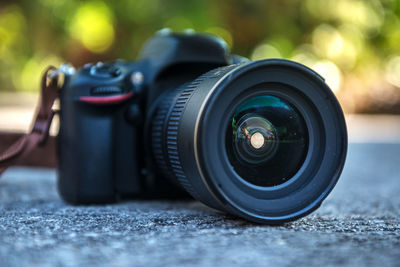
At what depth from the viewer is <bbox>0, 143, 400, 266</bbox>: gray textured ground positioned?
2.01ft

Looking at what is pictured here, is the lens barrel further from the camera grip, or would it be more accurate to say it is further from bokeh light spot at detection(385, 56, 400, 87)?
bokeh light spot at detection(385, 56, 400, 87)

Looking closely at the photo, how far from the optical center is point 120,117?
1.08 m

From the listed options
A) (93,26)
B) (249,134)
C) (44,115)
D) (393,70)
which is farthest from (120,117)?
(393,70)

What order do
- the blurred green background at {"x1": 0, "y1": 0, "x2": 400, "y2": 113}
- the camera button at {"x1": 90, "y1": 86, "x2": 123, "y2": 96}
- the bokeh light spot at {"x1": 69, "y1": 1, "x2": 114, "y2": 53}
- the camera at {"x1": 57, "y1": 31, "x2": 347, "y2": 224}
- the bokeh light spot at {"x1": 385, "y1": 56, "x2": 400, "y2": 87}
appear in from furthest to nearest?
the bokeh light spot at {"x1": 385, "y1": 56, "x2": 400, "y2": 87}, the blurred green background at {"x1": 0, "y1": 0, "x2": 400, "y2": 113}, the bokeh light spot at {"x1": 69, "y1": 1, "x2": 114, "y2": 53}, the camera button at {"x1": 90, "y1": 86, "x2": 123, "y2": 96}, the camera at {"x1": 57, "y1": 31, "x2": 347, "y2": 224}

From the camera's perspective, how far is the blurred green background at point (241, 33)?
19.4 feet

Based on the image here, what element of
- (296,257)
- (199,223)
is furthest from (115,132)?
(296,257)

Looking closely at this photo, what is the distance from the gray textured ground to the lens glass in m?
0.08

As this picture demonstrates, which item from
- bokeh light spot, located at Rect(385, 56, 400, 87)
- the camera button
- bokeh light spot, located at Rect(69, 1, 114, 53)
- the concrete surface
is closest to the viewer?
the concrete surface

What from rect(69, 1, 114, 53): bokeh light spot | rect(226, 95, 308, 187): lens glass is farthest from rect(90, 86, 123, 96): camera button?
rect(69, 1, 114, 53): bokeh light spot

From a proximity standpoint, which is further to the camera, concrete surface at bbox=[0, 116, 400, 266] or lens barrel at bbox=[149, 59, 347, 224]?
lens barrel at bbox=[149, 59, 347, 224]

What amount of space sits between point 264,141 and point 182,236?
7.5 inches

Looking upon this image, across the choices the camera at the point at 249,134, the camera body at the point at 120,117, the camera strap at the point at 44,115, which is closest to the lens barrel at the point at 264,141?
the camera at the point at 249,134

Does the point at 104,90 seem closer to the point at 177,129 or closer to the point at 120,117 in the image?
the point at 120,117

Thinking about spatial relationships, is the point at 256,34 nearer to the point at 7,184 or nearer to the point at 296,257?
the point at 7,184
